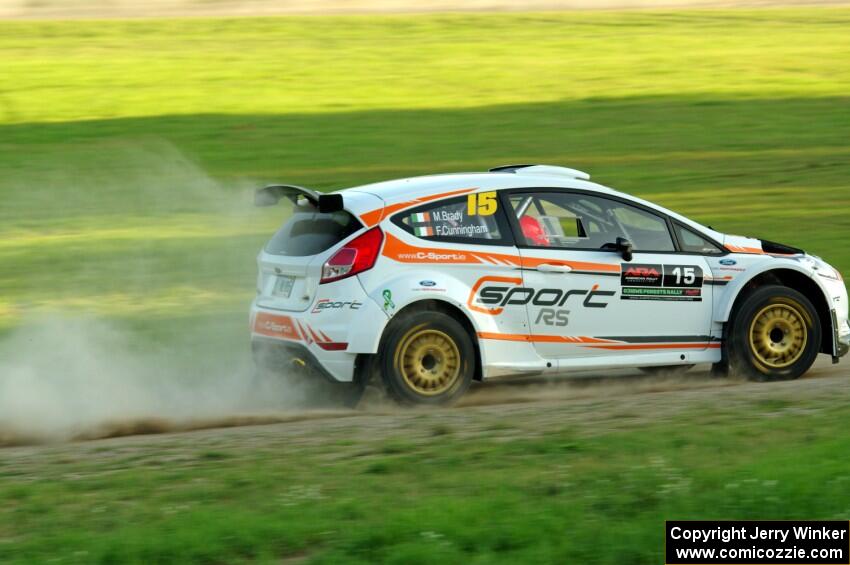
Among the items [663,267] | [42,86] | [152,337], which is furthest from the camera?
[42,86]

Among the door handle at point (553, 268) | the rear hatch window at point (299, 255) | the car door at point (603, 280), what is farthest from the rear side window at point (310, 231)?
the door handle at point (553, 268)

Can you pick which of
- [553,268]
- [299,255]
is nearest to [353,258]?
[299,255]

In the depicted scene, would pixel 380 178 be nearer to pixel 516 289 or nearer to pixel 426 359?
pixel 516 289

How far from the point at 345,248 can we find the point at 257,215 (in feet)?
32.5

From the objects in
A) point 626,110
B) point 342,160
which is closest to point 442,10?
point 626,110

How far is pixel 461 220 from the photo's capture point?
948 cm

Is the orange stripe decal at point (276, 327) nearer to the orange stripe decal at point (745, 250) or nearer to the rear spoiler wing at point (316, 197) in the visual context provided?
the rear spoiler wing at point (316, 197)

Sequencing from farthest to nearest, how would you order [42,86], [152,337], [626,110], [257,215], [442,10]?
[442,10], [42,86], [626,110], [257,215], [152,337]

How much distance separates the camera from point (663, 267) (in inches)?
387

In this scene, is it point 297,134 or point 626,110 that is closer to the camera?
point 297,134

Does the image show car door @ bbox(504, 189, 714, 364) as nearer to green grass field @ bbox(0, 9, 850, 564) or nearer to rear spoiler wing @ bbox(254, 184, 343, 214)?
rear spoiler wing @ bbox(254, 184, 343, 214)

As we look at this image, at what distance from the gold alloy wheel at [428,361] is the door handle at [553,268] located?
0.84m

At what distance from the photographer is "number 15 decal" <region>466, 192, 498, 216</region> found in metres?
9.52

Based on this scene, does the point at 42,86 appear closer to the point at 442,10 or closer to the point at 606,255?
the point at 442,10
